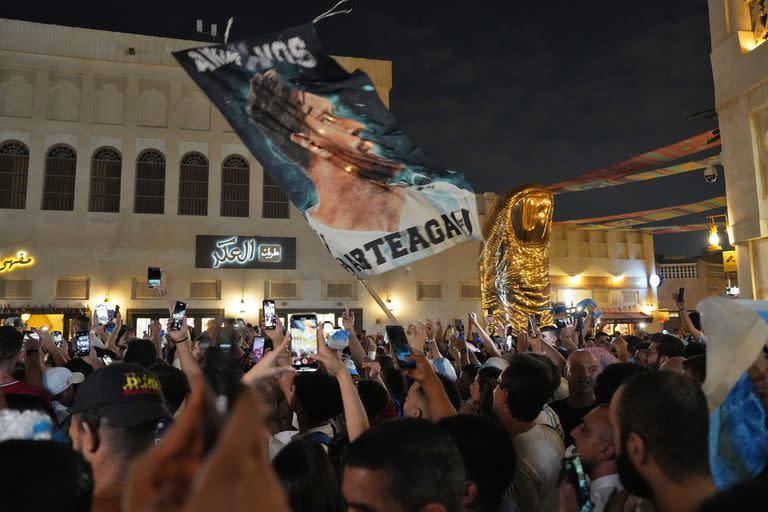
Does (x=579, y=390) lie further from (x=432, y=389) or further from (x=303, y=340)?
(x=303, y=340)

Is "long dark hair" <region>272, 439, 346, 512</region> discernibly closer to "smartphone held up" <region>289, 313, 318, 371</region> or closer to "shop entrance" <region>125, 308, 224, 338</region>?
"smartphone held up" <region>289, 313, 318, 371</region>

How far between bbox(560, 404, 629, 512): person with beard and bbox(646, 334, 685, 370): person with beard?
285 cm

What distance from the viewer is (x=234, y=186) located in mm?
23766

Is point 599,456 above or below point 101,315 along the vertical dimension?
below

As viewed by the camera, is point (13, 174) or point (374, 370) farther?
point (13, 174)

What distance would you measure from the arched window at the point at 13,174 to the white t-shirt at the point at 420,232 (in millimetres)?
21373

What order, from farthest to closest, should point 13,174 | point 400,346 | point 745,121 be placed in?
point 13,174
point 745,121
point 400,346

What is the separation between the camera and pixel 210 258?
73.8ft

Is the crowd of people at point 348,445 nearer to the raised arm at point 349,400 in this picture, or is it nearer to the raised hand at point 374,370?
the raised arm at point 349,400

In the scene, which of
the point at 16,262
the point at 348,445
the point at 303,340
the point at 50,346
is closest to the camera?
the point at 348,445

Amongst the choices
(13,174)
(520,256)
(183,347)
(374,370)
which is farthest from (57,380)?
(13,174)

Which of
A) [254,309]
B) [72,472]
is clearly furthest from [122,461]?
[254,309]

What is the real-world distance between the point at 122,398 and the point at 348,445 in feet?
2.74

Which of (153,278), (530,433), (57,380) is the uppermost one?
(153,278)
